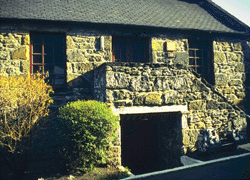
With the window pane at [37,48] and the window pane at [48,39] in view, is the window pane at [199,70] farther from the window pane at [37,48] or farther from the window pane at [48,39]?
the window pane at [37,48]

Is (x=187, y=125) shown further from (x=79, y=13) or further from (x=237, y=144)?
(x=79, y=13)

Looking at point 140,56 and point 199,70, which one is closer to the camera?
point 140,56

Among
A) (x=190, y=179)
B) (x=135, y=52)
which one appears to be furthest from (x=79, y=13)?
(x=190, y=179)

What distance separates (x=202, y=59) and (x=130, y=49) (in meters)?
3.28

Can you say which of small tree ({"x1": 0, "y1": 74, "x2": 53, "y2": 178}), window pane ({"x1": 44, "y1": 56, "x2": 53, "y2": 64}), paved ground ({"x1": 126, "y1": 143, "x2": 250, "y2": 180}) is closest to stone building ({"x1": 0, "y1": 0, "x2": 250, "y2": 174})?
window pane ({"x1": 44, "y1": 56, "x2": 53, "y2": 64})

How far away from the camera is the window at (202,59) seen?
8.17 m

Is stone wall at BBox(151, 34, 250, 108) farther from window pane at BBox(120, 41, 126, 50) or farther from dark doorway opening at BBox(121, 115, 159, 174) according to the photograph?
dark doorway opening at BBox(121, 115, 159, 174)

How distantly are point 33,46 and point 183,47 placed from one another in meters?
5.69

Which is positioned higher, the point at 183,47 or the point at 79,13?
the point at 79,13

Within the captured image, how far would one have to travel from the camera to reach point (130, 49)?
7.44 m

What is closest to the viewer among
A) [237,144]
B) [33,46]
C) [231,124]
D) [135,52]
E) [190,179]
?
[190,179]

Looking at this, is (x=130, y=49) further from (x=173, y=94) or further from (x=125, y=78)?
(x=173, y=94)

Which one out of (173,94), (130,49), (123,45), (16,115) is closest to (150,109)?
(173,94)

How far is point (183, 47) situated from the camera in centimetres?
770
